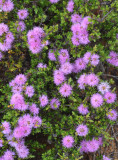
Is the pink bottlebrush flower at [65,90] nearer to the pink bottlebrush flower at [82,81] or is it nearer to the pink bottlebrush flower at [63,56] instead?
the pink bottlebrush flower at [82,81]

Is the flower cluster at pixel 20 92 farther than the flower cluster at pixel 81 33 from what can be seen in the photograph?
No

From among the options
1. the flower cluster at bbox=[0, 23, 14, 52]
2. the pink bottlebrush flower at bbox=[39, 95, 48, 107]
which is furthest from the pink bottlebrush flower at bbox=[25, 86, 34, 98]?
the flower cluster at bbox=[0, 23, 14, 52]

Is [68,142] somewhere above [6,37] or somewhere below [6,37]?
below

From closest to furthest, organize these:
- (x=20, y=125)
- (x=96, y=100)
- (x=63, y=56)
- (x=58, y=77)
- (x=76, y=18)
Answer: (x=20, y=125), (x=96, y=100), (x=58, y=77), (x=63, y=56), (x=76, y=18)

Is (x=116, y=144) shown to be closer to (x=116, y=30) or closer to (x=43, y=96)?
(x=43, y=96)

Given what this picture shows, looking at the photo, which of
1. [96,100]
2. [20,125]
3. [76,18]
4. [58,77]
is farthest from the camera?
[76,18]

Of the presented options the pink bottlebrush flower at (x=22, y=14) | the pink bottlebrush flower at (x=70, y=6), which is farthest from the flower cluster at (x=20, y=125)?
the pink bottlebrush flower at (x=70, y=6)

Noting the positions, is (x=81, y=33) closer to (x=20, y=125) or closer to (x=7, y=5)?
(x=7, y=5)

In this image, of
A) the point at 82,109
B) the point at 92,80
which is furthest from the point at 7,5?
the point at 82,109

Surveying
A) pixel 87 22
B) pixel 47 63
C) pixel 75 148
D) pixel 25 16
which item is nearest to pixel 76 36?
pixel 87 22
